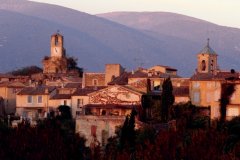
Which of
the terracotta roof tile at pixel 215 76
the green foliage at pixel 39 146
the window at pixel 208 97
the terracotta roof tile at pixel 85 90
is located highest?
the terracotta roof tile at pixel 215 76

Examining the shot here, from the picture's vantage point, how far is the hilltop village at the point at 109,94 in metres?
54.7

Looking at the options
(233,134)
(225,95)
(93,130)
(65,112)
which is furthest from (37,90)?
(233,134)

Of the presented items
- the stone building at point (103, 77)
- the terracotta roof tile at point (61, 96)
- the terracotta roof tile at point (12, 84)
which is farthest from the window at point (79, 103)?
the terracotta roof tile at point (12, 84)

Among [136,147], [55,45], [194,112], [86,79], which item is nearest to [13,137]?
[136,147]

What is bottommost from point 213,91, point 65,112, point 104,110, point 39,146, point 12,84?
point 39,146

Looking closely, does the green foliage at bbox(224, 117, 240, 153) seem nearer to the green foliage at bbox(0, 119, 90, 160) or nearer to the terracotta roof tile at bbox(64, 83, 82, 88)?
the green foliage at bbox(0, 119, 90, 160)

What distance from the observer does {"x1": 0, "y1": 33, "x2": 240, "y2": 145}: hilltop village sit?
5466 cm

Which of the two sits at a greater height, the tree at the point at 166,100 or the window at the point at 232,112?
the tree at the point at 166,100

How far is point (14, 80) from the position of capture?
252ft

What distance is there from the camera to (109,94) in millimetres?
59500

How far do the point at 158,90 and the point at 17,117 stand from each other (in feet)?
26.5

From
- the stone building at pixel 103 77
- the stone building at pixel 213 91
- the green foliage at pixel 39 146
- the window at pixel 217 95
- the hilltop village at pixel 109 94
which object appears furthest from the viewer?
the stone building at pixel 103 77

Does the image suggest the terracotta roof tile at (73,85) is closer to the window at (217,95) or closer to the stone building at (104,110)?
the stone building at (104,110)

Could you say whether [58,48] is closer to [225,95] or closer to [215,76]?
[215,76]
